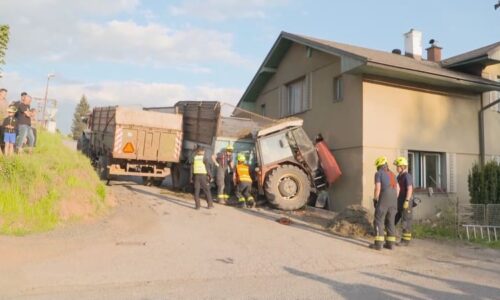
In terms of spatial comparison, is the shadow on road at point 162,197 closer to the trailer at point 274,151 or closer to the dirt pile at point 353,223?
the trailer at point 274,151

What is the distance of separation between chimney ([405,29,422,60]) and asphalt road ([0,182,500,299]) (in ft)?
32.7

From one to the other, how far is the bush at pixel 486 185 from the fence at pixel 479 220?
1086 millimetres

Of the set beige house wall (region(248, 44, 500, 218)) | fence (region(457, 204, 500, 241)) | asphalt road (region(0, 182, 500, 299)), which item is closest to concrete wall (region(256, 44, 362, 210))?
beige house wall (region(248, 44, 500, 218))

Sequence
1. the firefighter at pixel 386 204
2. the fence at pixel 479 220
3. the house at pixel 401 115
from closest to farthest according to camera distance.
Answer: the firefighter at pixel 386 204
the fence at pixel 479 220
the house at pixel 401 115

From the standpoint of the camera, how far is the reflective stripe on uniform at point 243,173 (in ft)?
43.5

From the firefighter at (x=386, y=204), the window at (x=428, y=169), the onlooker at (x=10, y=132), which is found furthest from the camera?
the window at (x=428, y=169)

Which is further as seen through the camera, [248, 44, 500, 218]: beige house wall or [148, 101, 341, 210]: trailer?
[248, 44, 500, 218]: beige house wall

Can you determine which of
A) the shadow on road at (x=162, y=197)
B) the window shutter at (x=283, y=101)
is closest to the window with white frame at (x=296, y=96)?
the window shutter at (x=283, y=101)

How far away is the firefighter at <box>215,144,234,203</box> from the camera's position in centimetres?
1355

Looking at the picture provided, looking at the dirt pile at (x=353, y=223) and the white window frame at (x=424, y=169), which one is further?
the white window frame at (x=424, y=169)

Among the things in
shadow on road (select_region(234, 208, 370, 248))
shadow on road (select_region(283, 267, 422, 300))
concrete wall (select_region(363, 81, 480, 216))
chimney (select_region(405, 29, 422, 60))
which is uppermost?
chimney (select_region(405, 29, 422, 60))

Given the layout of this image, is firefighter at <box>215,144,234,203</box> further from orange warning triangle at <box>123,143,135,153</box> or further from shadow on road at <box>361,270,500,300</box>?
shadow on road at <box>361,270,500,300</box>

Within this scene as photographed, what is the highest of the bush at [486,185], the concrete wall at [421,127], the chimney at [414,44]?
the chimney at [414,44]

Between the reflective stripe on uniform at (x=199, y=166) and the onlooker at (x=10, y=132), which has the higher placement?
the onlooker at (x=10, y=132)
